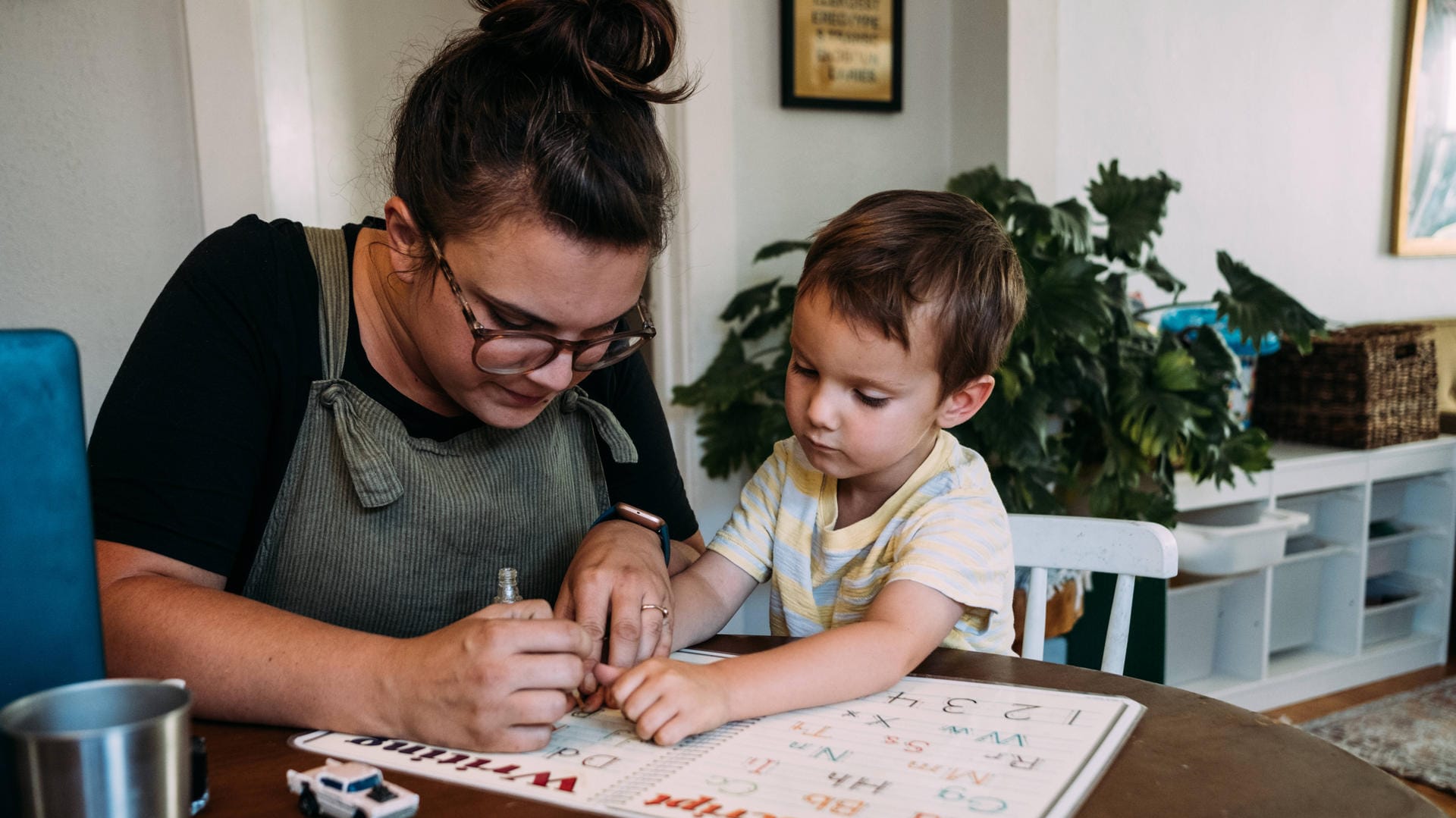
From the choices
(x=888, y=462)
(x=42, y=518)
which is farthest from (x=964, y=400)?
(x=42, y=518)

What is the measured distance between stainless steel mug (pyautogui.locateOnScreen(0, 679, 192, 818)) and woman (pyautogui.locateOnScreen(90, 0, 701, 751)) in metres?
0.28

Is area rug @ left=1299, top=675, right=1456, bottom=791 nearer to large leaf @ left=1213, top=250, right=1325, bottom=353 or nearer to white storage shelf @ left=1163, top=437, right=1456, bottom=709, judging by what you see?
white storage shelf @ left=1163, top=437, right=1456, bottom=709

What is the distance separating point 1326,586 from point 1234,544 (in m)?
0.92

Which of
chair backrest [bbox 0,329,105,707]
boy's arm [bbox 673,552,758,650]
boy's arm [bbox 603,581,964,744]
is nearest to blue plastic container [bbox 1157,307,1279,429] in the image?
boy's arm [bbox 673,552,758,650]

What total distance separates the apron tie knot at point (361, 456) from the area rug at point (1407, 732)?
2553 mm

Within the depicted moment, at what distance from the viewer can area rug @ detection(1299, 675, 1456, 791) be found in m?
2.78

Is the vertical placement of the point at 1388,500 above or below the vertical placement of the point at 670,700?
below

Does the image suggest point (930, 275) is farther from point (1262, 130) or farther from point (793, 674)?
point (1262, 130)

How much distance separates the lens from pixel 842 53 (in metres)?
2.80

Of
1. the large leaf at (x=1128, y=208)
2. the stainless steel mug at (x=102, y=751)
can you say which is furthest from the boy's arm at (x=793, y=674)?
the large leaf at (x=1128, y=208)

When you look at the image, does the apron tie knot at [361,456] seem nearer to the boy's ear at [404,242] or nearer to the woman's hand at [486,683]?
the boy's ear at [404,242]

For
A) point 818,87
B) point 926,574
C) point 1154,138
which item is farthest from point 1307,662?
point 926,574

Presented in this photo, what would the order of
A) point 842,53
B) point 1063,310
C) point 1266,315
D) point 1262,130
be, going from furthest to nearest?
point 1262,130 < point 842,53 < point 1266,315 < point 1063,310

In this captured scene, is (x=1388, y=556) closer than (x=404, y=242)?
No
